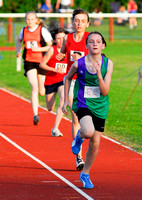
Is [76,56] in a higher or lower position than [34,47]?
higher

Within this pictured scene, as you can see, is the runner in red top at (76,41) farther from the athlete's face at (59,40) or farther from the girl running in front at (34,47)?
the girl running in front at (34,47)

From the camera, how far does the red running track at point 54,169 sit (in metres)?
7.23

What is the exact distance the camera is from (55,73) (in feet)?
38.3

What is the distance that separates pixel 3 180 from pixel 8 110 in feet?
22.8

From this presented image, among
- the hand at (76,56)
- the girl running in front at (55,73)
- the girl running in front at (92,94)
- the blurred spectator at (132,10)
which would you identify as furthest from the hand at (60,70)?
the blurred spectator at (132,10)

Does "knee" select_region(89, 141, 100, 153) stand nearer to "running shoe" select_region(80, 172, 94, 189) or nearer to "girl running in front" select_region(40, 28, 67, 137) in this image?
"running shoe" select_region(80, 172, 94, 189)

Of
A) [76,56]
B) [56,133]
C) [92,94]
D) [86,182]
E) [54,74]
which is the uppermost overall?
[76,56]

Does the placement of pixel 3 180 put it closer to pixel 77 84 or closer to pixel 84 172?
pixel 84 172

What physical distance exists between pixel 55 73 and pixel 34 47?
1.08 metres

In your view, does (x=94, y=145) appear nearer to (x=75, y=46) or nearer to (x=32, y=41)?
(x=75, y=46)

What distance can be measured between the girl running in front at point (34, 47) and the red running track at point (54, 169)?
775mm

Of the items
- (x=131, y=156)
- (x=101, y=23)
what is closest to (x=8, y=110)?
(x=131, y=156)

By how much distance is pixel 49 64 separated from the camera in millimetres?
11742

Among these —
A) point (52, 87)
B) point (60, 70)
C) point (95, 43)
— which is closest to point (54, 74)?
point (52, 87)
